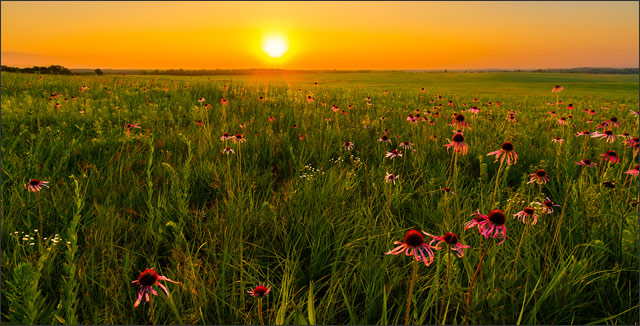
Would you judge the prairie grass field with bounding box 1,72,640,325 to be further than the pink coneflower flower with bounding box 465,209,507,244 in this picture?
Yes

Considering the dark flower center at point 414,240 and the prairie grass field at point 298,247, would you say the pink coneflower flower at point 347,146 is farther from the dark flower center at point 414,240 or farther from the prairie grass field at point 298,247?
the dark flower center at point 414,240

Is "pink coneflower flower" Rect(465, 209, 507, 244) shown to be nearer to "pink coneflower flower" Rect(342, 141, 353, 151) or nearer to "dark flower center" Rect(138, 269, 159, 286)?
"dark flower center" Rect(138, 269, 159, 286)

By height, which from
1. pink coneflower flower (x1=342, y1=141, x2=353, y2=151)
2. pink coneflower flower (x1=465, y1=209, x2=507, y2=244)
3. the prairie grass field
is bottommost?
the prairie grass field

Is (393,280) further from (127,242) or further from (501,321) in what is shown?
(127,242)

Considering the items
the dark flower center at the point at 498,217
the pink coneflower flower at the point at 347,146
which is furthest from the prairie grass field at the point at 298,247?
the pink coneflower flower at the point at 347,146

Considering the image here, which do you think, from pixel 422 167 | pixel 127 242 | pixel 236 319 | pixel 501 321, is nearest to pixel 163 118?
pixel 127 242

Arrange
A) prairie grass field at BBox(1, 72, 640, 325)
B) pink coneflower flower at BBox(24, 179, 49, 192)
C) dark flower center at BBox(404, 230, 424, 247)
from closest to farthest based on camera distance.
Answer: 1. dark flower center at BBox(404, 230, 424, 247)
2. prairie grass field at BBox(1, 72, 640, 325)
3. pink coneflower flower at BBox(24, 179, 49, 192)

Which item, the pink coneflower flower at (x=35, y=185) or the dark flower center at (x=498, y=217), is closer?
the dark flower center at (x=498, y=217)

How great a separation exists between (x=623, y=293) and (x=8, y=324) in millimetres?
2775

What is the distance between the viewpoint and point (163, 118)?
510cm

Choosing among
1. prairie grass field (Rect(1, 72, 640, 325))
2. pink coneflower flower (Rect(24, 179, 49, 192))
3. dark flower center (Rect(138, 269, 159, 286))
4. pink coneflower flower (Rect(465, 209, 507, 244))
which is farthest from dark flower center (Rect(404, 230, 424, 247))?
pink coneflower flower (Rect(24, 179, 49, 192))

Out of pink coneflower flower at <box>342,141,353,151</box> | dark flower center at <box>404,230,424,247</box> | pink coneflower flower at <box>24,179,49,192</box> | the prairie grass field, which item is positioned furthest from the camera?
pink coneflower flower at <box>342,141,353,151</box>

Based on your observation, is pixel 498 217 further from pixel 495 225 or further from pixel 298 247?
pixel 298 247

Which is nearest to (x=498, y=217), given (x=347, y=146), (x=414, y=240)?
(x=414, y=240)
